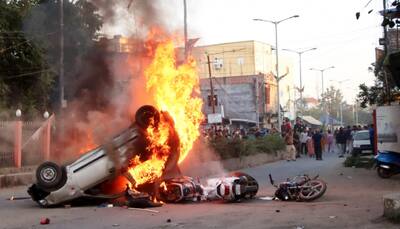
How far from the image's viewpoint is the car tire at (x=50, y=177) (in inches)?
428

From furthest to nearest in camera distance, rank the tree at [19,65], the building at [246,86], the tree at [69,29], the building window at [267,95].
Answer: the building window at [267,95]
the building at [246,86]
the tree at [19,65]
the tree at [69,29]

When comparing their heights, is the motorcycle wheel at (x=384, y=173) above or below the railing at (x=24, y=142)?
below

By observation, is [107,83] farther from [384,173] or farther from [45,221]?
[384,173]

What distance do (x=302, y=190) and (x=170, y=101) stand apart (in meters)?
3.53

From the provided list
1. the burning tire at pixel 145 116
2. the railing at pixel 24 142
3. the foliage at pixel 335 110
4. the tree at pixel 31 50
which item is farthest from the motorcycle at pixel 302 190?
the foliage at pixel 335 110

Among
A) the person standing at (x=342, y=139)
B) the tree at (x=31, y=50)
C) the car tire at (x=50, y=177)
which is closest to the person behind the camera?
the car tire at (x=50, y=177)

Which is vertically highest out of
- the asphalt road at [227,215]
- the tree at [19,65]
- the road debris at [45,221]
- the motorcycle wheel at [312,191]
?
the tree at [19,65]

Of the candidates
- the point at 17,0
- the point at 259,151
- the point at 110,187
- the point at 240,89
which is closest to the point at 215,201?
the point at 110,187

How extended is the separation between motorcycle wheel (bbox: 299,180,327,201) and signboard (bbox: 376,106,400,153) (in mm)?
5071

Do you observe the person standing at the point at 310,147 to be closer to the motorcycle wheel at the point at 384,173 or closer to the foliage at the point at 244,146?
the foliage at the point at 244,146

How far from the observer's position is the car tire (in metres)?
10.9

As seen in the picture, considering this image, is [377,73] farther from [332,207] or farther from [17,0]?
[17,0]

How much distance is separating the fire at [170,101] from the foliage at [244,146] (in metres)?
7.70

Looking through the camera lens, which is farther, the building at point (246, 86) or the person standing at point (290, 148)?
the building at point (246, 86)
